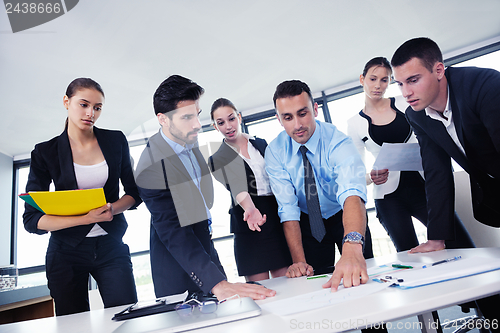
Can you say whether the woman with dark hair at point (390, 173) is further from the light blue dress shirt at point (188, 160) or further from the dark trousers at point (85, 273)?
the dark trousers at point (85, 273)

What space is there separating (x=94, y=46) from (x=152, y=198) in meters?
2.87

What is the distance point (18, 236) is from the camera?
5.54m

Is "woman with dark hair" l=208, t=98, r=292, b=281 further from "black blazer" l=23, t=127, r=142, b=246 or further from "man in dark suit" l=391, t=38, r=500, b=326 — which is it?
"man in dark suit" l=391, t=38, r=500, b=326

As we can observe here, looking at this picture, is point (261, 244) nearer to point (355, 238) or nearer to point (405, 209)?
point (355, 238)

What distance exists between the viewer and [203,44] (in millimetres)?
3643

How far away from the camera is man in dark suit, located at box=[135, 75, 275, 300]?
1.01 metres

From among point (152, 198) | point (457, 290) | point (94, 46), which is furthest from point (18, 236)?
point (457, 290)

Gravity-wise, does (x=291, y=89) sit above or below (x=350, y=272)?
above

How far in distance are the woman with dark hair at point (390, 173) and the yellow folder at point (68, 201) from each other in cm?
153

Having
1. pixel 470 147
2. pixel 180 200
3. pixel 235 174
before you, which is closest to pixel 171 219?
pixel 180 200

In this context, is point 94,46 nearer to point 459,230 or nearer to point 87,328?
point 87,328

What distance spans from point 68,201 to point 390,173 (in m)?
A: 1.78

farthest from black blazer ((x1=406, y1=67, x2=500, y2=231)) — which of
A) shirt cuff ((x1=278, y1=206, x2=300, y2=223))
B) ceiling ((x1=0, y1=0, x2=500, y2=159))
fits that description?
ceiling ((x1=0, y1=0, x2=500, y2=159))

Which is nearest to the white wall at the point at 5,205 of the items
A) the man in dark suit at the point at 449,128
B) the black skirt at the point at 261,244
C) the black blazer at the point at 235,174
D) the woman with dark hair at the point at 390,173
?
the black blazer at the point at 235,174
